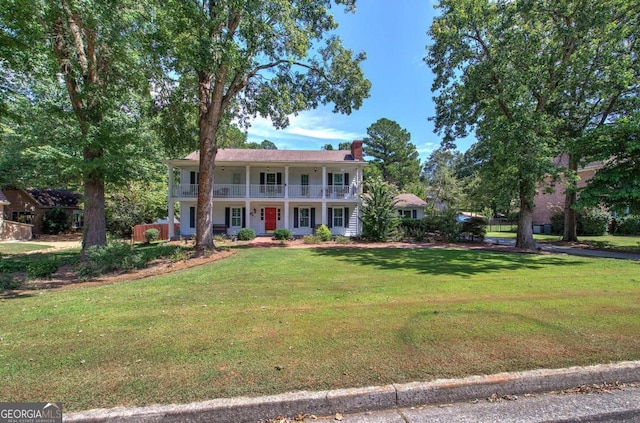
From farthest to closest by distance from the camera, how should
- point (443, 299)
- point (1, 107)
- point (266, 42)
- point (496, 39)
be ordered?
point (496, 39) < point (266, 42) < point (1, 107) < point (443, 299)

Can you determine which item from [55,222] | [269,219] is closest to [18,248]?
[55,222]

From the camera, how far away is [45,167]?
2233cm

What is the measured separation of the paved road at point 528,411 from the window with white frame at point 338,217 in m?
21.0

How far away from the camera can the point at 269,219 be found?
23.6m

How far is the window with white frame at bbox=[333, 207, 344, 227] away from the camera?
24.1 m

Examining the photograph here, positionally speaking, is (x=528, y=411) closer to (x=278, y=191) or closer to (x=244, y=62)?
(x=244, y=62)

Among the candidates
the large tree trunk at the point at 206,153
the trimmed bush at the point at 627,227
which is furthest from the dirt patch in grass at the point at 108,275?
the trimmed bush at the point at 627,227

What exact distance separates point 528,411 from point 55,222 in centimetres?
3852

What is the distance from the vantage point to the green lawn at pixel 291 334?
3109mm

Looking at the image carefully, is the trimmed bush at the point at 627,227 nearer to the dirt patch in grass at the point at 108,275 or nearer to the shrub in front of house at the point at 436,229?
the shrub in front of house at the point at 436,229

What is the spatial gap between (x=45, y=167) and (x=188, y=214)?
1105 centimetres

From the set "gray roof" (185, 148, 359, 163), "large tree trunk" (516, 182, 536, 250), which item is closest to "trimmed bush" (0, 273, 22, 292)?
"gray roof" (185, 148, 359, 163)

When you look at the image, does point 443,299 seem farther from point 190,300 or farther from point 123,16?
point 123,16

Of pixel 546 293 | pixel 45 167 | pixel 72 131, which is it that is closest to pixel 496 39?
pixel 546 293
